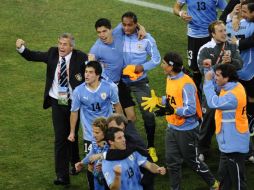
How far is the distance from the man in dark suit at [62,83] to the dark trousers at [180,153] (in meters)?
1.50

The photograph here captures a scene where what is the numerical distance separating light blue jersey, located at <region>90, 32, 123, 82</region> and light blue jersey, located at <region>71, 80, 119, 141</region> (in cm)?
110

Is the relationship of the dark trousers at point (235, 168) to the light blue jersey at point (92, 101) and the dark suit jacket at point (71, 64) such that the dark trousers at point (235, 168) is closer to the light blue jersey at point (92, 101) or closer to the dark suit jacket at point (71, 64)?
the light blue jersey at point (92, 101)

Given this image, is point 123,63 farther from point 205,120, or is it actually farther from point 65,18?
point 65,18

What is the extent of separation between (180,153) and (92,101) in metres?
1.30

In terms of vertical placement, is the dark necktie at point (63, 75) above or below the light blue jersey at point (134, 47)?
below

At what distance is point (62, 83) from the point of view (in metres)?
9.44

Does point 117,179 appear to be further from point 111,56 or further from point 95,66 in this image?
point 111,56

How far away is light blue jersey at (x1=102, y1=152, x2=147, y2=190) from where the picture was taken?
23.7 feet

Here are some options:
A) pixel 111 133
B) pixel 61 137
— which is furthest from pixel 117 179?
pixel 61 137

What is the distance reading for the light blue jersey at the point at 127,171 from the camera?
7219 mm

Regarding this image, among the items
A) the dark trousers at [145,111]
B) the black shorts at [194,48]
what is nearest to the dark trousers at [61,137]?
the dark trousers at [145,111]

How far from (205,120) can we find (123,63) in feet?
4.85

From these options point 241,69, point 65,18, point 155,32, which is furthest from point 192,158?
point 65,18

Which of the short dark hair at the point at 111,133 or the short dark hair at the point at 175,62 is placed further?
the short dark hair at the point at 175,62
